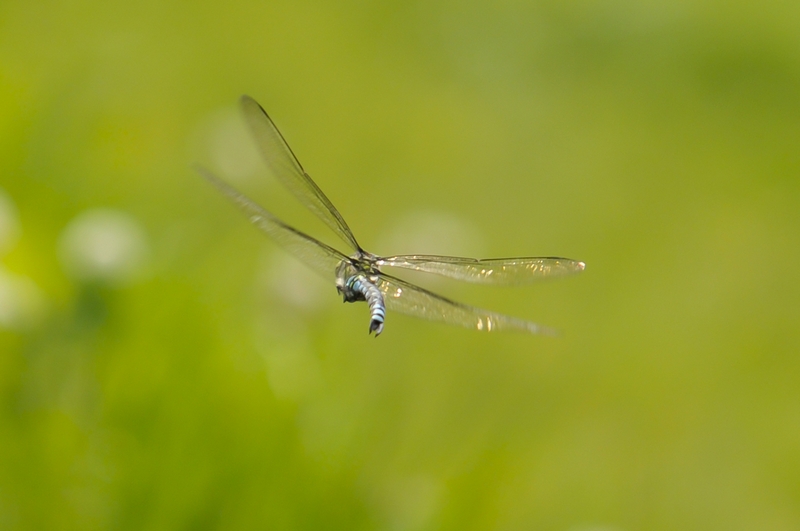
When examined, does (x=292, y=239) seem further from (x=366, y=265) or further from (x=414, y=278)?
(x=414, y=278)

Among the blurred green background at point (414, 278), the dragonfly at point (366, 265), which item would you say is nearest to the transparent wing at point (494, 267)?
the dragonfly at point (366, 265)

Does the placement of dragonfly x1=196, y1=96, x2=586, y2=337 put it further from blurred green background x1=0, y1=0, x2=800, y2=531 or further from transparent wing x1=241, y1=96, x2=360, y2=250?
blurred green background x1=0, y1=0, x2=800, y2=531

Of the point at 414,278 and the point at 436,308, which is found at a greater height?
the point at 414,278

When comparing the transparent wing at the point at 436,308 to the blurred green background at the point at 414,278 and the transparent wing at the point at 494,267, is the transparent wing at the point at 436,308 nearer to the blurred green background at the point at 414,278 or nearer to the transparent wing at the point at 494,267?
the transparent wing at the point at 494,267

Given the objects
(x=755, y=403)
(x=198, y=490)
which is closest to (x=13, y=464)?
(x=198, y=490)

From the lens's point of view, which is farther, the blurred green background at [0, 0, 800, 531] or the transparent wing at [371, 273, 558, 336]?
the blurred green background at [0, 0, 800, 531]

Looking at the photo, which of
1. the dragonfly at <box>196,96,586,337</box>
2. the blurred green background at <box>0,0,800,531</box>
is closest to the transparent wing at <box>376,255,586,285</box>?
the dragonfly at <box>196,96,586,337</box>

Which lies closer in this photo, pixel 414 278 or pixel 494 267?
pixel 494 267

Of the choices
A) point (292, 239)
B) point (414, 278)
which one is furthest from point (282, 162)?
point (414, 278)
